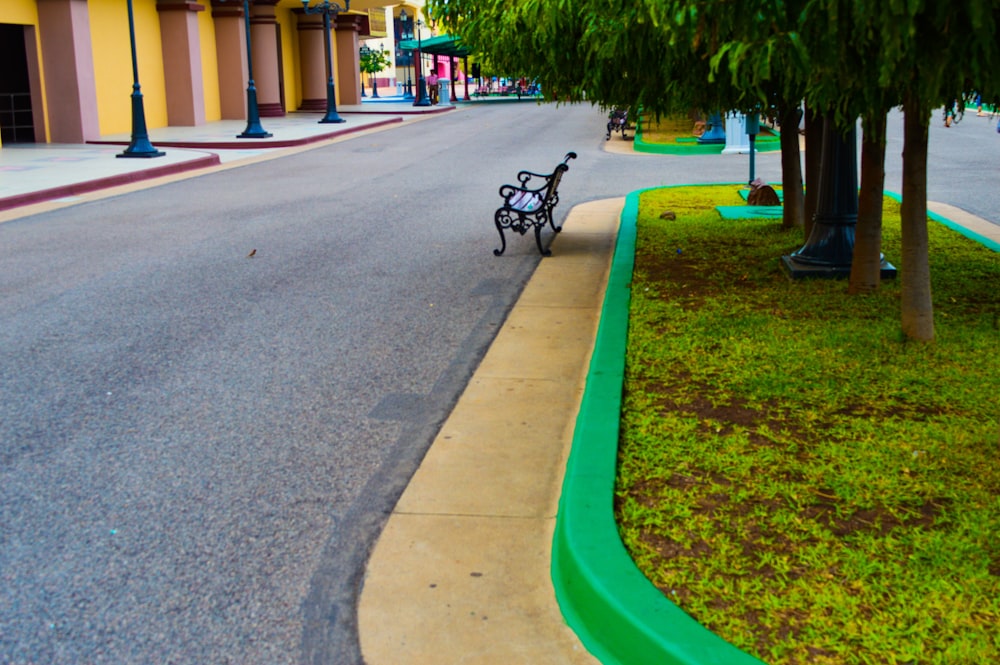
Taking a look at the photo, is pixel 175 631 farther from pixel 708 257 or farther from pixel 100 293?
pixel 708 257

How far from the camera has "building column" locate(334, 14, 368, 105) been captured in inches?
1930

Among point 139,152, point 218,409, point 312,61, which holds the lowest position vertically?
point 218,409

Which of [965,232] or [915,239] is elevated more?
[915,239]

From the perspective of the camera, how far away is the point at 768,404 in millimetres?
5566

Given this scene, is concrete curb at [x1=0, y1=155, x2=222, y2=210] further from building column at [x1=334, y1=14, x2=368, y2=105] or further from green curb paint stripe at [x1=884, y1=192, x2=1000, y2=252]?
building column at [x1=334, y1=14, x2=368, y2=105]

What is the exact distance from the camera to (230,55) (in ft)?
122

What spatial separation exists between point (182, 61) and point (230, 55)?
14.3 feet

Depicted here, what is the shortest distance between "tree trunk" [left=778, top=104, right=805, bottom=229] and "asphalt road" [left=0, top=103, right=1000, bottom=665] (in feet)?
9.36

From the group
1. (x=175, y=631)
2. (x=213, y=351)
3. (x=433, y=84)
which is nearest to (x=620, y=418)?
(x=175, y=631)

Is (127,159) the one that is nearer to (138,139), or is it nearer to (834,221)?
(138,139)

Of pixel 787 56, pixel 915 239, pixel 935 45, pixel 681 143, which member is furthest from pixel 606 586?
pixel 681 143

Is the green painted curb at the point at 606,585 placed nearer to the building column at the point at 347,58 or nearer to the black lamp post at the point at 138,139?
the black lamp post at the point at 138,139

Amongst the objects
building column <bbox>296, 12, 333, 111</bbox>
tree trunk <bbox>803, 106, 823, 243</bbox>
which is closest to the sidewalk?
building column <bbox>296, 12, 333, 111</bbox>

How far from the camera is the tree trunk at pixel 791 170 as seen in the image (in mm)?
10844
